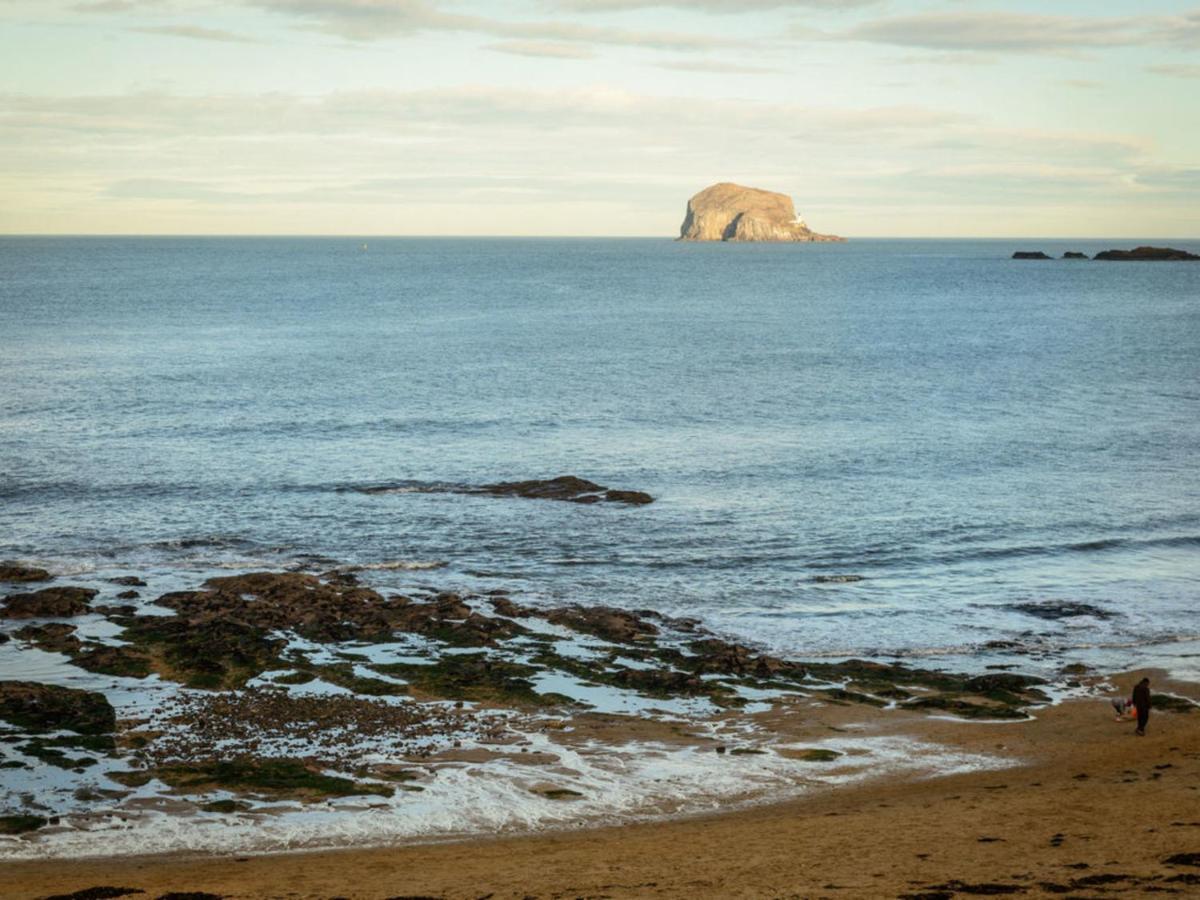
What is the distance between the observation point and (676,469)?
5962cm

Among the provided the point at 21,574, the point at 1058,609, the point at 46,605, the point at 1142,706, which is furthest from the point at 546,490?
the point at 1142,706

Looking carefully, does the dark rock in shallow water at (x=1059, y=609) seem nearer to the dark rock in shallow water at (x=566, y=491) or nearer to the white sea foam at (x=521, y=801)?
the white sea foam at (x=521, y=801)

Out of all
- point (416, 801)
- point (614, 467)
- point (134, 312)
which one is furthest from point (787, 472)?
point (134, 312)

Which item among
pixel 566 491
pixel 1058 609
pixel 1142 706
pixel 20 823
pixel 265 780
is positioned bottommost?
pixel 20 823

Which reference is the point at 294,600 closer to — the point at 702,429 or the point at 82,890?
the point at 82,890

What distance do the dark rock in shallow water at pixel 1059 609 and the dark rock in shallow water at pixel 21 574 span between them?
30813 mm

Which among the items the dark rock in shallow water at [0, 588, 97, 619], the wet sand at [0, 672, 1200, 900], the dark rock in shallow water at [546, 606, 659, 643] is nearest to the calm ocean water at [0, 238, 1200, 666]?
the dark rock in shallow water at [546, 606, 659, 643]

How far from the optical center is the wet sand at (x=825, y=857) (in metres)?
19.8

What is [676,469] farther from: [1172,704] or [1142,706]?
[1142,706]

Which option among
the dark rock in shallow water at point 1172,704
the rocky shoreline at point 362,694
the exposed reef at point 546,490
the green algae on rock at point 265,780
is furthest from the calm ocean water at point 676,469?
the green algae on rock at point 265,780

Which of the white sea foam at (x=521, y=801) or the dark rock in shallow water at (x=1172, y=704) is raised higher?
the dark rock in shallow water at (x=1172, y=704)

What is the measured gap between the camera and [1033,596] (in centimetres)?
4038

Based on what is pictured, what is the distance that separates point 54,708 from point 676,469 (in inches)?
1402

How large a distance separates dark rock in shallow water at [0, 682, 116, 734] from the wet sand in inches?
250
